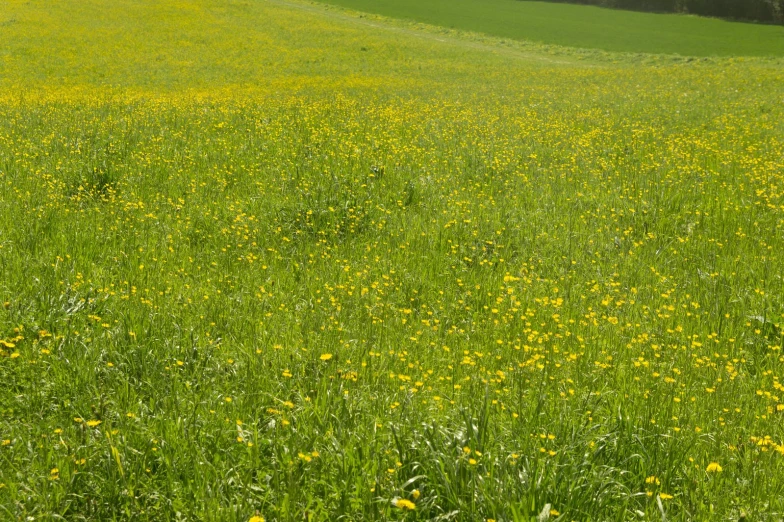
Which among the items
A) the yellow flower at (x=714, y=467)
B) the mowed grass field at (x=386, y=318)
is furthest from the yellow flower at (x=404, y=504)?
the yellow flower at (x=714, y=467)

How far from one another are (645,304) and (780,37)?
4655cm

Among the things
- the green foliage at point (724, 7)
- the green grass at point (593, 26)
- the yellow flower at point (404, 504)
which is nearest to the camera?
the yellow flower at point (404, 504)

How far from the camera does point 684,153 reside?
1095 centimetres

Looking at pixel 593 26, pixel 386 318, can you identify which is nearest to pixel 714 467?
pixel 386 318

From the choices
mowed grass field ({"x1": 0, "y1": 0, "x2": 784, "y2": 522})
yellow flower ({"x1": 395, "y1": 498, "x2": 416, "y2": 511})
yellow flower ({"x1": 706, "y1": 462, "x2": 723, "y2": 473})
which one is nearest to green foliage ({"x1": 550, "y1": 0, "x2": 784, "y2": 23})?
mowed grass field ({"x1": 0, "y1": 0, "x2": 784, "y2": 522})

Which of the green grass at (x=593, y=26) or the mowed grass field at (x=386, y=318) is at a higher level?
the green grass at (x=593, y=26)

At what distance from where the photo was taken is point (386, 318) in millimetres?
5289

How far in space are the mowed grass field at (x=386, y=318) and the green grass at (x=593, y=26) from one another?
3047 centimetres

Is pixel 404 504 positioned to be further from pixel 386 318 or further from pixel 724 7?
pixel 724 7

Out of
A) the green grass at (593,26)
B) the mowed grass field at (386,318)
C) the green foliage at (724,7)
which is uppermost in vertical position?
the green foliage at (724,7)

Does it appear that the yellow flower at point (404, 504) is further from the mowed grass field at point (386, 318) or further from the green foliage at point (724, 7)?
the green foliage at point (724, 7)

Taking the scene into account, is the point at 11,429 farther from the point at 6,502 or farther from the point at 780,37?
the point at 780,37

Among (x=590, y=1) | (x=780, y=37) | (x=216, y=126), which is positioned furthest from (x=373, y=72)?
(x=590, y=1)

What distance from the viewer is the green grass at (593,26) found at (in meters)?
40.9
